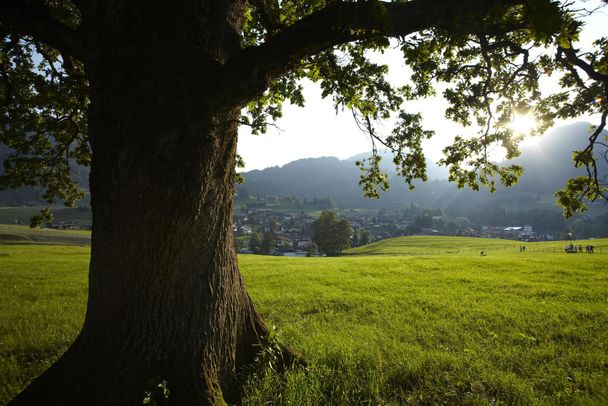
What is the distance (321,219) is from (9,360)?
74.5 meters

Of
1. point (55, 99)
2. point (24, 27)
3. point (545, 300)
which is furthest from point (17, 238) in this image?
point (545, 300)

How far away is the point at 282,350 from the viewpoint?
506cm

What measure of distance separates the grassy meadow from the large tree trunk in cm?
131

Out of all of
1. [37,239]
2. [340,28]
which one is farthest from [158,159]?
[37,239]

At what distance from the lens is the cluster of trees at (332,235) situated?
76750mm

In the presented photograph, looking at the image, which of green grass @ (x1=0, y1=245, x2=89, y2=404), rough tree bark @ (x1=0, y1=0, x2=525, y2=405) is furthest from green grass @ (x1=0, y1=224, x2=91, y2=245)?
rough tree bark @ (x1=0, y1=0, x2=525, y2=405)

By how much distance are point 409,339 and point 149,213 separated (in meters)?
6.17

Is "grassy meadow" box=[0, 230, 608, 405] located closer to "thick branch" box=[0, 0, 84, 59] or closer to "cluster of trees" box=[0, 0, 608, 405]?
"cluster of trees" box=[0, 0, 608, 405]

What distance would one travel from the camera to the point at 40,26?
13.2 ft

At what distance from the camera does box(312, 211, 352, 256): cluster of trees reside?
252 ft

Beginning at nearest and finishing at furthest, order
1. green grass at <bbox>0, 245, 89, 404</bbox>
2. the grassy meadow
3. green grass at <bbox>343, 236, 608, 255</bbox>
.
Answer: the grassy meadow < green grass at <bbox>0, 245, 89, 404</bbox> < green grass at <bbox>343, 236, 608, 255</bbox>

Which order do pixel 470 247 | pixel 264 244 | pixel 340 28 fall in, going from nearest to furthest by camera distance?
pixel 340 28 < pixel 470 247 < pixel 264 244

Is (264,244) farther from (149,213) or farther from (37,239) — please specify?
(149,213)

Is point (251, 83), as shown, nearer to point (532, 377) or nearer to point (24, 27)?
point (24, 27)
